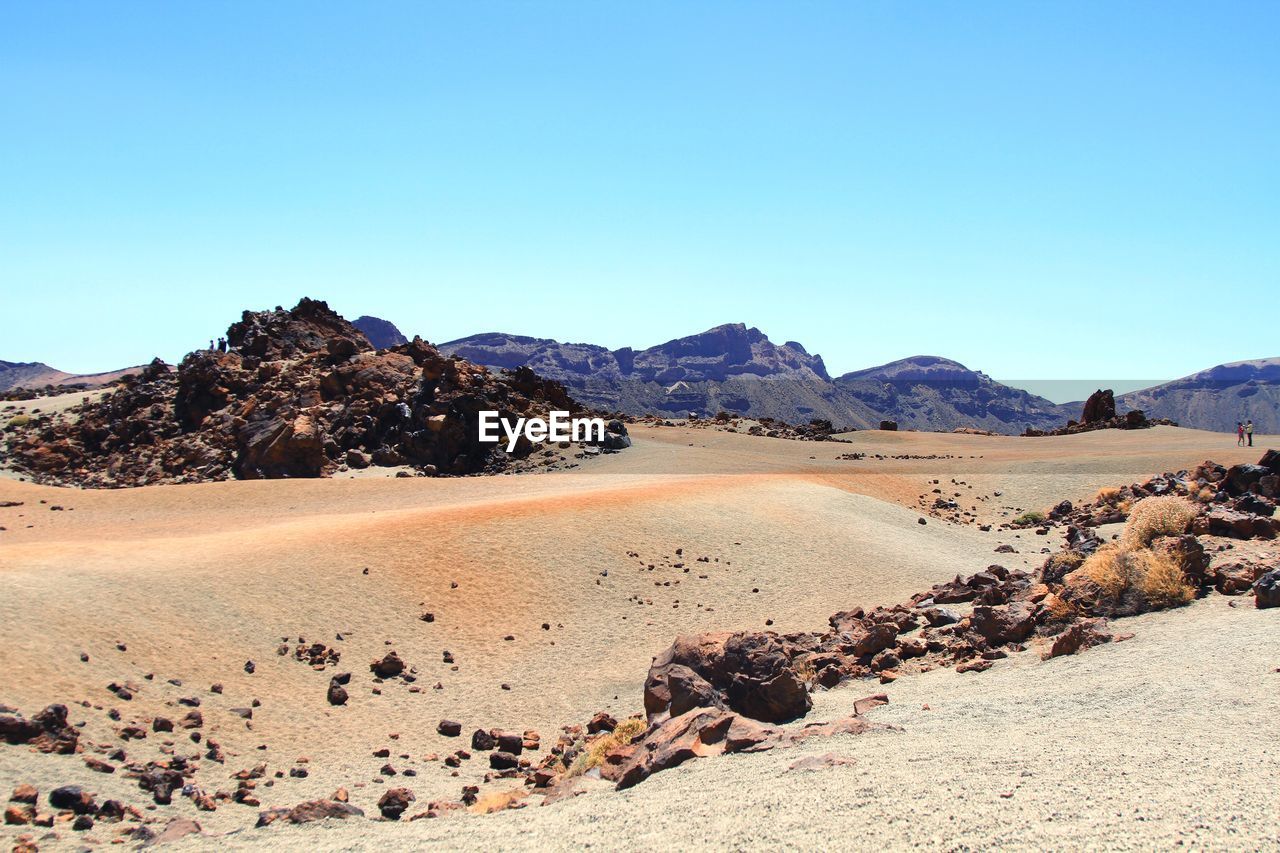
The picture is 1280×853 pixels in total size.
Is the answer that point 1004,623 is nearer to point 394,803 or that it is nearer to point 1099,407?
point 394,803

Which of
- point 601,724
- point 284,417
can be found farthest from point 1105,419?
point 601,724

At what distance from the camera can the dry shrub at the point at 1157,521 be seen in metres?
15.0

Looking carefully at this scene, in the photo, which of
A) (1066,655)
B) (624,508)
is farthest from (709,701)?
(624,508)

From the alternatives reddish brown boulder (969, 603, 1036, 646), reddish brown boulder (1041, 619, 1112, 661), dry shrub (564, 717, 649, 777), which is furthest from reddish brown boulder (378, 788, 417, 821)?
reddish brown boulder (969, 603, 1036, 646)

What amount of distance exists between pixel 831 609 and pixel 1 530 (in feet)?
58.2

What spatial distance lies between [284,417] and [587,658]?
21.6m

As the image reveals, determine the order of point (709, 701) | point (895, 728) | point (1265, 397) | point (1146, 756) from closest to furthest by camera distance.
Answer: point (1146, 756) < point (895, 728) < point (709, 701) < point (1265, 397)

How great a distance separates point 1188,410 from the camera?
188 metres

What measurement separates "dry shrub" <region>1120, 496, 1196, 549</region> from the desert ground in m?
2.51

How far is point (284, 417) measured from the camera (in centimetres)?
3300

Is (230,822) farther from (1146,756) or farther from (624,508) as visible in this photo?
(624,508)

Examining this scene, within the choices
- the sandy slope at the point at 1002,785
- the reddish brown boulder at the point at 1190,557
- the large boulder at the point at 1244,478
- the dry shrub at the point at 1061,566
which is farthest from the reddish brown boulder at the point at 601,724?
the large boulder at the point at 1244,478

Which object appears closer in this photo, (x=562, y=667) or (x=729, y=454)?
(x=562, y=667)

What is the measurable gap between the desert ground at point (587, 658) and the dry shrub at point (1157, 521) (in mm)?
2510
